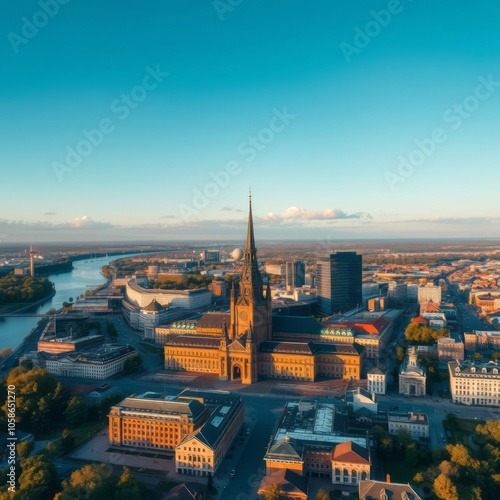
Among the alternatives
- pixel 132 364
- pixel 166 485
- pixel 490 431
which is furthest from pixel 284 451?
pixel 132 364

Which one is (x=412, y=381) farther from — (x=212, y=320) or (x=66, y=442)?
(x=66, y=442)

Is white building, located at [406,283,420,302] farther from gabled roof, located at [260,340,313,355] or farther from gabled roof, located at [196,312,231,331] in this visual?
gabled roof, located at [260,340,313,355]

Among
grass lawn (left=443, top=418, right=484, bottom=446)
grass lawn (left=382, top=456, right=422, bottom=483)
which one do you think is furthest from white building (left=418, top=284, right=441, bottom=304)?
grass lawn (left=382, top=456, right=422, bottom=483)

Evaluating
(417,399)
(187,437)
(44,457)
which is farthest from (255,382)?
(44,457)

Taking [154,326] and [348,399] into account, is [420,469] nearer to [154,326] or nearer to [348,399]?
[348,399]

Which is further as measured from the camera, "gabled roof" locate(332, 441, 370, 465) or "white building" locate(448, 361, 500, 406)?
"white building" locate(448, 361, 500, 406)
